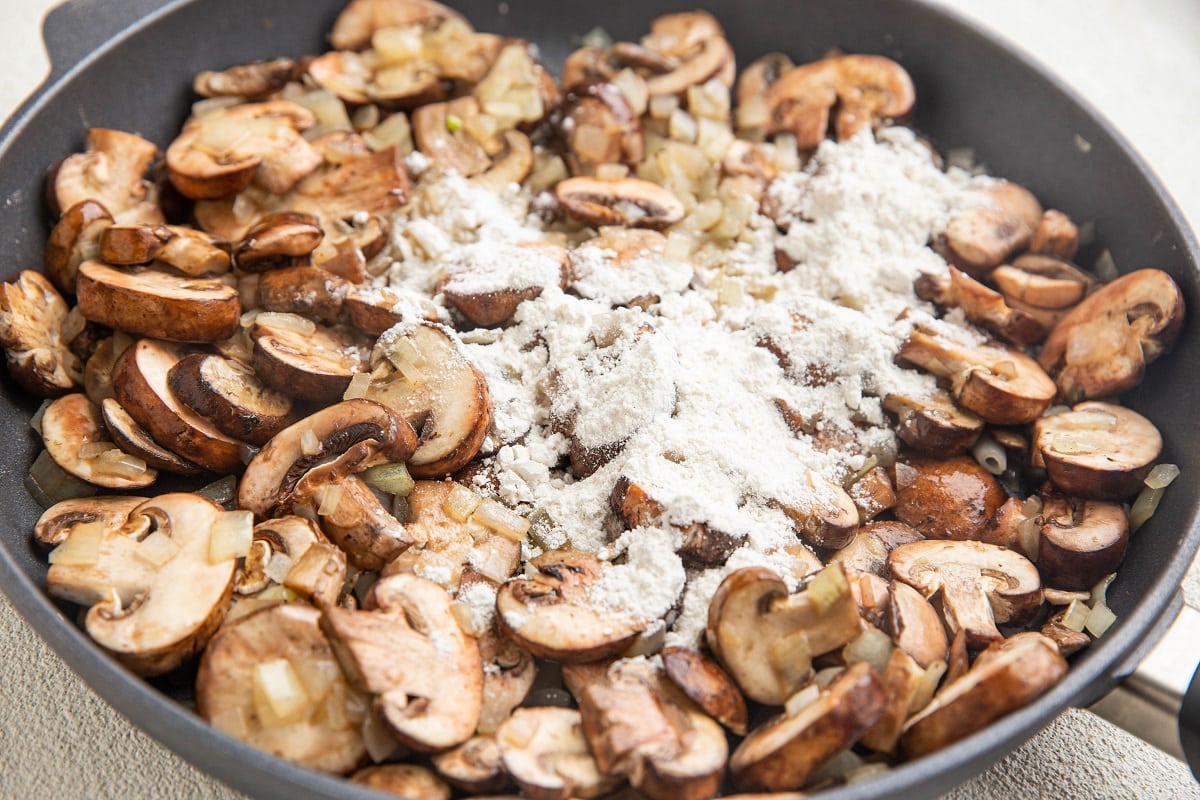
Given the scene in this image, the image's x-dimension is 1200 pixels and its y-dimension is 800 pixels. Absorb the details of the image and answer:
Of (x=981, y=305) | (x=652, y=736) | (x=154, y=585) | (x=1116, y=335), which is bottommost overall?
(x=154, y=585)

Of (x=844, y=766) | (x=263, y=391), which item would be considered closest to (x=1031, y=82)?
(x=844, y=766)

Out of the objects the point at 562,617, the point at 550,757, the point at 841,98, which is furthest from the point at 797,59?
the point at 550,757

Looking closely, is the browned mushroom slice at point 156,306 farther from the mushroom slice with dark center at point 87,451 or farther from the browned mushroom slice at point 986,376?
the browned mushroom slice at point 986,376

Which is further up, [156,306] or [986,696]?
[986,696]

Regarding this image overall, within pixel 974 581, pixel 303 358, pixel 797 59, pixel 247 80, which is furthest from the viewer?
pixel 797 59

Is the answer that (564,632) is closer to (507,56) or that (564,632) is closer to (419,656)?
(419,656)

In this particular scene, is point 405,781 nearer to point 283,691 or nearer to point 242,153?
point 283,691

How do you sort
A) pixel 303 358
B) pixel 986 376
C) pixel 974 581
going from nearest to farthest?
pixel 974 581 < pixel 303 358 < pixel 986 376

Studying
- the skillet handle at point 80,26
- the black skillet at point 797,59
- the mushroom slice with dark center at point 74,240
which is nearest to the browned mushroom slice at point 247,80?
the black skillet at point 797,59
